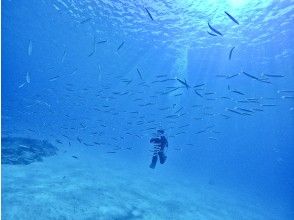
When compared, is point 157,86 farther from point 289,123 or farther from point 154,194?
point 154,194

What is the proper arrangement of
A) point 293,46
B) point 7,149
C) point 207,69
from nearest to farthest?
point 7,149 < point 293,46 < point 207,69

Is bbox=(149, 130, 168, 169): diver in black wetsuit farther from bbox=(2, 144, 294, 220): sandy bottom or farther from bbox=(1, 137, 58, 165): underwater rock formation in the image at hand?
bbox=(1, 137, 58, 165): underwater rock formation

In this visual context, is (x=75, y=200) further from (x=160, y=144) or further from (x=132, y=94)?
(x=132, y=94)

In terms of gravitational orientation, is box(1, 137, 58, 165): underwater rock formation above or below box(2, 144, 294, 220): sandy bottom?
above

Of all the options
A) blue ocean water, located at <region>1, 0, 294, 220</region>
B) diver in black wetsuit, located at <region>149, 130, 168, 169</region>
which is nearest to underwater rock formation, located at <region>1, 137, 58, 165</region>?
blue ocean water, located at <region>1, 0, 294, 220</region>

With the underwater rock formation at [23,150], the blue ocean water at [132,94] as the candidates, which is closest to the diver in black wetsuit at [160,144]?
the blue ocean water at [132,94]

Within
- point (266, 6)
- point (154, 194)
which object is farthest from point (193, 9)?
point (154, 194)

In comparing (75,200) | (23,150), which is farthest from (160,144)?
(23,150)

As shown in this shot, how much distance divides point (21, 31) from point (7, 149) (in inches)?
1298

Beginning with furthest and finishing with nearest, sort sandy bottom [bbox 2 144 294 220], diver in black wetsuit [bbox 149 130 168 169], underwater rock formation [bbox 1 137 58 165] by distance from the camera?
underwater rock formation [bbox 1 137 58 165] → diver in black wetsuit [bbox 149 130 168 169] → sandy bottom [bbox 2 144 294 220]

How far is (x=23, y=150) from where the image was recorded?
51.3 ft

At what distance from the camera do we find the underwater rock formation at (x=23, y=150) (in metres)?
13.9

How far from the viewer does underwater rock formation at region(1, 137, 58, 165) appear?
13.9 metres

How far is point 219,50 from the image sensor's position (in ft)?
96.5
